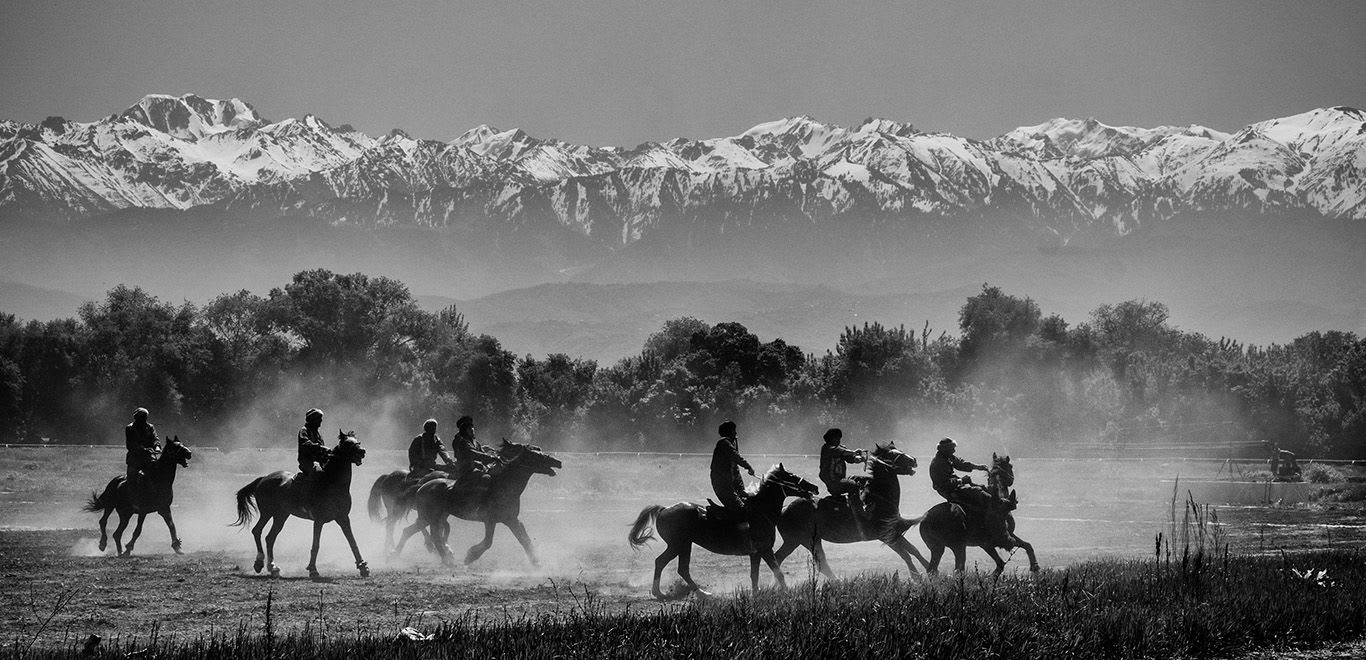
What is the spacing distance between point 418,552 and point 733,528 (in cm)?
1069

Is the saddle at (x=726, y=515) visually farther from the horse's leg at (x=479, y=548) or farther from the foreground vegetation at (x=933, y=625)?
the horse's leg at (x=479, y=548)

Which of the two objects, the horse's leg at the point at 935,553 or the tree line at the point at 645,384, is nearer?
the horse's leg at the point at 935,553

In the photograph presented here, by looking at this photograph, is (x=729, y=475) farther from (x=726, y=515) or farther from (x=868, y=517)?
(x=868, y=517)

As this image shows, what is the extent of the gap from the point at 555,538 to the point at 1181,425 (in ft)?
203

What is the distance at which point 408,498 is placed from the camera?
27.2 metres

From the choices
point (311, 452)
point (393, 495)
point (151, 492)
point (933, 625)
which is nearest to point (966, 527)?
point (933, 625)

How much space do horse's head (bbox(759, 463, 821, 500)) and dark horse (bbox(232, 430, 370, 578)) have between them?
767 cm

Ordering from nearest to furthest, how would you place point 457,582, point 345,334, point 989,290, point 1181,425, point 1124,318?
point 457,582 < point 1181,425 < point 345,334 < point 989,290 < point 1124,318

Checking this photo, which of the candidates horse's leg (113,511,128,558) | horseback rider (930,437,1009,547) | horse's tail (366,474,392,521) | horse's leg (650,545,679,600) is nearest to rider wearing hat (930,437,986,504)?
horseback rider (930,437,1009,547)

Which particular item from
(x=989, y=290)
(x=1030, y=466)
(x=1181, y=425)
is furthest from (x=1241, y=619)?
(x=989, y=290)

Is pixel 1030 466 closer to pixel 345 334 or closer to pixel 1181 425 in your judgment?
pixel 1181 425

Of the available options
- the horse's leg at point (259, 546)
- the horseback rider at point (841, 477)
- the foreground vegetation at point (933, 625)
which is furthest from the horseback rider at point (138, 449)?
the horseback rider at point (841, 477)

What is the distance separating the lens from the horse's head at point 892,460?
20.8 m

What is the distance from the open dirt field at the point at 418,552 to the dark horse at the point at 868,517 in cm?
87
